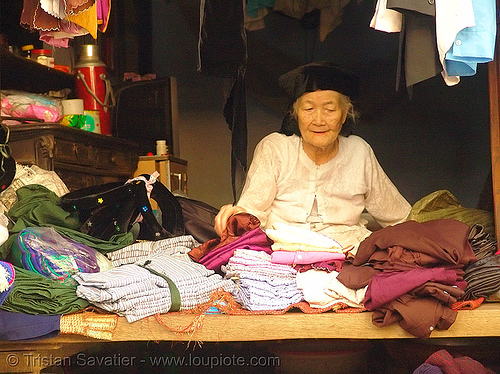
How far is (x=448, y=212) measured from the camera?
2.92 meters

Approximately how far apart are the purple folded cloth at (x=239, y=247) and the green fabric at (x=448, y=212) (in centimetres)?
88

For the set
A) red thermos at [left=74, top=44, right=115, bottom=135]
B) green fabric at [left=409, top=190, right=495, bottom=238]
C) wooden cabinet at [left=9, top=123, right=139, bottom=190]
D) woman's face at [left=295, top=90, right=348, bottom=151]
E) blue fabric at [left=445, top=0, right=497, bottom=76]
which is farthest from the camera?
red thermos at [left=74, top=44, right=115, bottom=135]

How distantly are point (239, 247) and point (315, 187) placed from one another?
0.89m

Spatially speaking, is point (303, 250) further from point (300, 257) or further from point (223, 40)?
point (223, 40)

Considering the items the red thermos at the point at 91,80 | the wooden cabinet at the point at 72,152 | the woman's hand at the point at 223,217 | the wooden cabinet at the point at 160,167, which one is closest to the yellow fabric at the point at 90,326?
the woman's hand at the point at 223,217

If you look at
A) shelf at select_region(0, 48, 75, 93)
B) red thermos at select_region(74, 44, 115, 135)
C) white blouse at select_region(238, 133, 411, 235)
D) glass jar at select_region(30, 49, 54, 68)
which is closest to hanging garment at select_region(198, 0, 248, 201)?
white blouse at select_region(238, 133, 411, 235)

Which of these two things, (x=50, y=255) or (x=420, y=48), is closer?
(x=420, y=48)

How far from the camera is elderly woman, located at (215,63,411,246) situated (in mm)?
3201

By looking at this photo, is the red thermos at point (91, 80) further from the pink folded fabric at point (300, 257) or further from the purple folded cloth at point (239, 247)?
the pink folded fabric at point (300, 257)

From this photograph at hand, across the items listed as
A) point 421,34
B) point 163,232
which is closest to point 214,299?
point 163,232

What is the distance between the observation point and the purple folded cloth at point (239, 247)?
2.49m

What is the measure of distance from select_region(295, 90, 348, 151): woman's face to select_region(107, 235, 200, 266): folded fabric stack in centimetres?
86

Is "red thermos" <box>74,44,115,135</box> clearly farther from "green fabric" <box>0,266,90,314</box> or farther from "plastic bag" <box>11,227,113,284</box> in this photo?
"green fabric" <box>0,266,90,314</box>

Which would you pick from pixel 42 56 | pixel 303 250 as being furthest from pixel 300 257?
pixel 42 56
